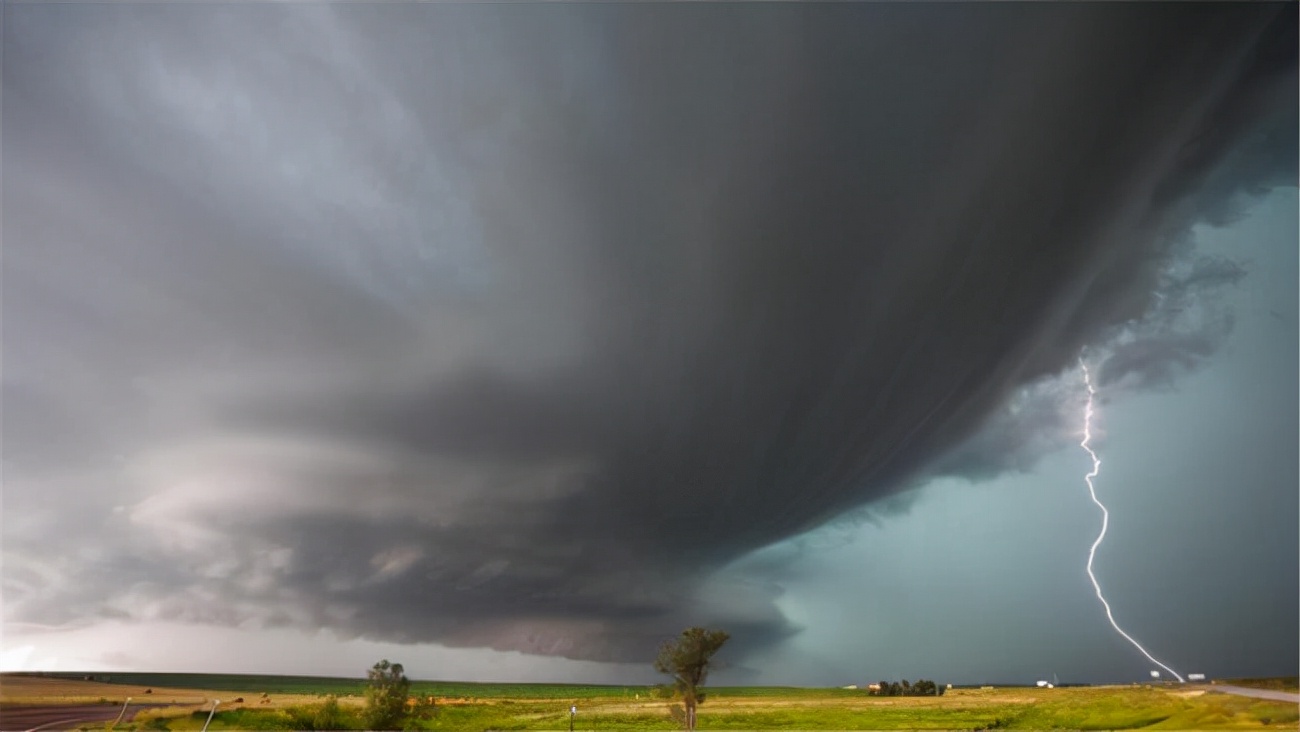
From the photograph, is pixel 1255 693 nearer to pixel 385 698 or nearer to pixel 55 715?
pixel 385 698

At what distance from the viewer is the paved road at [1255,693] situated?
6450 centimetres

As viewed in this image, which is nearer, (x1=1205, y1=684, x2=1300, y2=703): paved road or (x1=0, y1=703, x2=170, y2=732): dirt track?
(x1=1205, y1=684, x2=1300, y2=703): paved road

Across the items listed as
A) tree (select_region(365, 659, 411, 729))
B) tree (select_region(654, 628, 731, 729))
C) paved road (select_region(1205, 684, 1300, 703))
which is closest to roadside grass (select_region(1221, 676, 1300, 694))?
paved road (select_region(1205, 684, 1300, 703))

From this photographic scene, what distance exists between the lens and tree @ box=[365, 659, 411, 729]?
77125mm

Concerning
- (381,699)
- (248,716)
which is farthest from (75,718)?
(381,699)

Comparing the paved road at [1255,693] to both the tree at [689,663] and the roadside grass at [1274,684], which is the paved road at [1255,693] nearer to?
the roadside grass at [1274,684]

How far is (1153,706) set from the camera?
2736 inches

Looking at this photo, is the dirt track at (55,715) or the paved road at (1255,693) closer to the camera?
the paved road at (1255,693)

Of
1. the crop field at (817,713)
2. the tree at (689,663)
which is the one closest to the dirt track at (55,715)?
the crop field at (817,713)

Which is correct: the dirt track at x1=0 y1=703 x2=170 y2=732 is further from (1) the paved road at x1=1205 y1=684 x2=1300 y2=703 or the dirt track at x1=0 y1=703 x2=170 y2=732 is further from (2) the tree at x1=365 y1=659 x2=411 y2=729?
(1) the paved road at x1=1205 y1=684 x2=1300 y2=703

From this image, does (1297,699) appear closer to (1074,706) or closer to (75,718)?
(1074,706)

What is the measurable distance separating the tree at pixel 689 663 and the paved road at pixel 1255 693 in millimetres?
46941

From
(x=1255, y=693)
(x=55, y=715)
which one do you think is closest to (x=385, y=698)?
(x=55, y=715)

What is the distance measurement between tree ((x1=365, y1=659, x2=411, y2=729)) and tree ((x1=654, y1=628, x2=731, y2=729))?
26769mm
